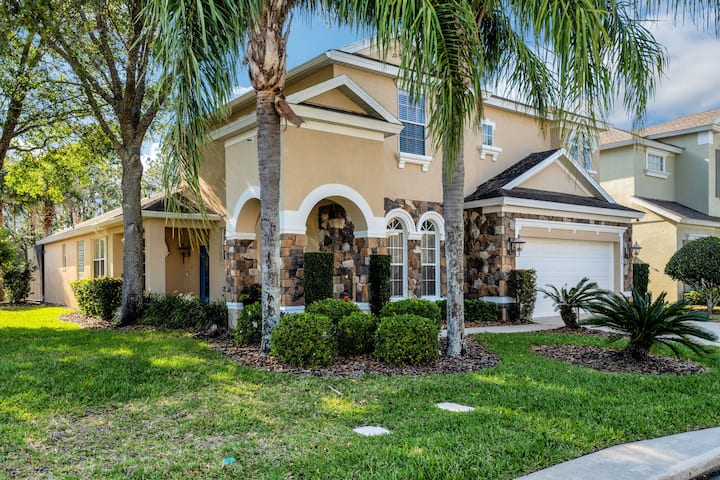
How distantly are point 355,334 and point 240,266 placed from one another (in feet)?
14.7

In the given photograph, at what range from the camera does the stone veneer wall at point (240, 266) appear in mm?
11961

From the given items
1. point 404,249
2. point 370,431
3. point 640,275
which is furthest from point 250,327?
point 640,275

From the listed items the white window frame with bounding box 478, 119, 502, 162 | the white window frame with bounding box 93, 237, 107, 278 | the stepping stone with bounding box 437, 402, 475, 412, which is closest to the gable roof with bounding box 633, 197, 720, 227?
the white window frame with bounding box 478, 119, 502, 162

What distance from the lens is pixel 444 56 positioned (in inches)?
279

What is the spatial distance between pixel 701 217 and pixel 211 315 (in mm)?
18960

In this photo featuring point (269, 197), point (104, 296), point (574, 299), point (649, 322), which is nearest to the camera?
point (649, 322)

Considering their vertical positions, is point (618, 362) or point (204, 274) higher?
point (204, 274)

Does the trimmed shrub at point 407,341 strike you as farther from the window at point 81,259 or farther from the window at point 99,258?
the window at point 81,259

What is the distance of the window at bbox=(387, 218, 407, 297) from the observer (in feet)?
44.6

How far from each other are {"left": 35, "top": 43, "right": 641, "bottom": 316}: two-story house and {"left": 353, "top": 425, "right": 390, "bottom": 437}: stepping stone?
5.74 meters

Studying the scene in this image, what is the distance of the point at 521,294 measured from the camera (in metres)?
13.8

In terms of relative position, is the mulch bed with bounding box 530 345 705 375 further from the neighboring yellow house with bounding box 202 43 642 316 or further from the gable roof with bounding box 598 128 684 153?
the gable roof with bounding box 598 128 684 153

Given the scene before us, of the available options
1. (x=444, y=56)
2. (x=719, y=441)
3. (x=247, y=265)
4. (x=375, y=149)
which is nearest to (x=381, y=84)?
(x=375, y=149)

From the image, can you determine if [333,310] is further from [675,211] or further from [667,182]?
[667,182]
